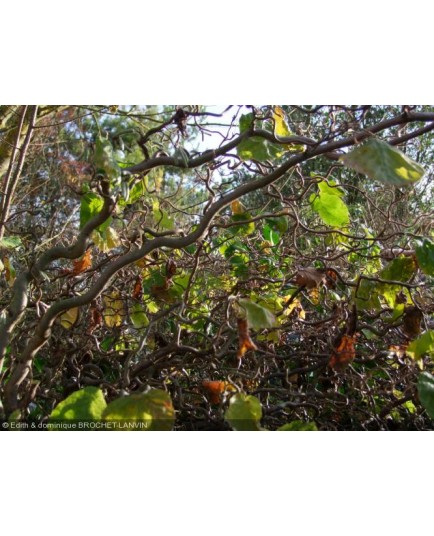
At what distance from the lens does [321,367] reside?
54.3 inches

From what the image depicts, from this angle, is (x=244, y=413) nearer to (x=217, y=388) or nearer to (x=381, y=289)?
(x=217, y=388)

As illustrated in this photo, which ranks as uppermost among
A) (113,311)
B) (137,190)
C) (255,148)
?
(255,148)

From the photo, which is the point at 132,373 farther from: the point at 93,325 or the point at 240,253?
the point at 240,253

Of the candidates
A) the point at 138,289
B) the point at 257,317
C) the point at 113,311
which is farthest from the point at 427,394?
the point at 113,311

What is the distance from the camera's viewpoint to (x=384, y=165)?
Answer: 35.6 inches

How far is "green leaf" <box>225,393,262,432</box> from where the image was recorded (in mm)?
961

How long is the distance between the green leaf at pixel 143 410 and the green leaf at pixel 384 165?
1.43ft

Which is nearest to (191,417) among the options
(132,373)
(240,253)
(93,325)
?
(132,373)

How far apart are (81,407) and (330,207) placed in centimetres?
71

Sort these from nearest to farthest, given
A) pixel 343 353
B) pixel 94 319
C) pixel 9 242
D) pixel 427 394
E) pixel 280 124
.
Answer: pixel 427 394, pixel 343 353, pixel 280 124, pixel 94 319, pixel 9 242

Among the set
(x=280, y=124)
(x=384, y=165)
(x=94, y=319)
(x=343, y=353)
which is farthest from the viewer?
(x=94, y=319)

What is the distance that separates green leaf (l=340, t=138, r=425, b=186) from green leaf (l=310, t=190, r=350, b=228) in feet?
1.49

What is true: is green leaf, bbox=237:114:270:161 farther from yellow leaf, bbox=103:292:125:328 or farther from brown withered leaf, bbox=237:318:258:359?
yellow leaf, bbox=103:292:125:328
